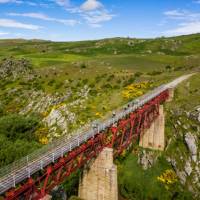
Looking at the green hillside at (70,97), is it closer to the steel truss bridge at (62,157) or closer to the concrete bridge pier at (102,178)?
the steel truss bridge at (62,157)

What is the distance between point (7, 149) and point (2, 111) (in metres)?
39.2

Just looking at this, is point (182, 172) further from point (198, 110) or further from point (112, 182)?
point (112, 182)

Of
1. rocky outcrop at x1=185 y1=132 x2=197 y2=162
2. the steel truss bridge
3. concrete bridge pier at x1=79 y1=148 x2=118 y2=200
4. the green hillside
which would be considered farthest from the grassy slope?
concrete bridge pier at x1=79 y1=148 x2=118 y2=200

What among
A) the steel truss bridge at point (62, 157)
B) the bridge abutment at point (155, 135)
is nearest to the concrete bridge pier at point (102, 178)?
the steel truss bridge at point (62, 157)

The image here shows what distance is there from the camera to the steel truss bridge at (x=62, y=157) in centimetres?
3422

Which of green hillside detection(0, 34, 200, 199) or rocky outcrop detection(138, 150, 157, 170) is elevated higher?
green hillside detection(0, 34, 200, 199)

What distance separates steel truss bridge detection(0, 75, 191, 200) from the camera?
112 feet

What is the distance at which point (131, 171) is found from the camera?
66750 mm

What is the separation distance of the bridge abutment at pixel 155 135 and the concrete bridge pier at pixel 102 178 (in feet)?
84.8

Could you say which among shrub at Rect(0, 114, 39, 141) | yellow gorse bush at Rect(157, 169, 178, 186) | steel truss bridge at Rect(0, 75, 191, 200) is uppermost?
steel truss bridge at Rect(0, 75, 191, 200)

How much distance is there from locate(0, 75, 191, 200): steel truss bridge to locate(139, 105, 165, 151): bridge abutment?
1.34m

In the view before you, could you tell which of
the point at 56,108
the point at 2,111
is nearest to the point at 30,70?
the point at 2,111

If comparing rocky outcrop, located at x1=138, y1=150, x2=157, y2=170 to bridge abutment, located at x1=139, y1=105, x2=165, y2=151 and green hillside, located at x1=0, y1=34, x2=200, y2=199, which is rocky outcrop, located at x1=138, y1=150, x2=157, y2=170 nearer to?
green hillside, located at x1=0, y1=34, x2=200, y2=199

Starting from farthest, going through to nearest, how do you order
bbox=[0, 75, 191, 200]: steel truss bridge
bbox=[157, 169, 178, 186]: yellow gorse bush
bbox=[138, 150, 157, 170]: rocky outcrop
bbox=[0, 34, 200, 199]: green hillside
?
bbox=[138, 150, 157, 170]: rocky outcrop → bbox=[157, 169, 178, 186]: yellow gorse bush → bbox=[0, 34, 200, 199]: green hillside → bbox=[0, 75, 191, 200]: steel truss bridge
